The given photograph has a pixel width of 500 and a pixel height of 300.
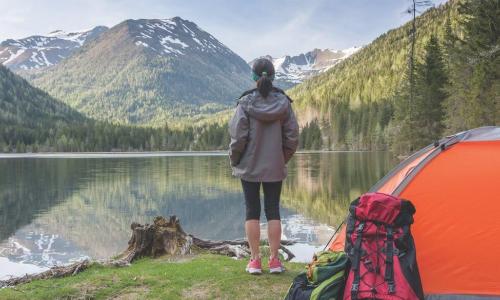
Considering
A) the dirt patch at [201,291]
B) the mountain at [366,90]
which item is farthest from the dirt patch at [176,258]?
the mountain at [366,90]

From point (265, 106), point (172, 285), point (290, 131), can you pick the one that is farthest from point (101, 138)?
point (265, 106)

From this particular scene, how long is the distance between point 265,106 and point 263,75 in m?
0.45

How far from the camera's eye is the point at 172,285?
23.1 feet

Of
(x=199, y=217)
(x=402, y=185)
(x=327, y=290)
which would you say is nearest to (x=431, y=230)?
(x=402, y=185)

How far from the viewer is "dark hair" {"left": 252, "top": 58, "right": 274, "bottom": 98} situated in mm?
6594

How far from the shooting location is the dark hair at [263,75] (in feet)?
21.6

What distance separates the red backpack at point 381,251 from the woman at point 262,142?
1901 millimetres

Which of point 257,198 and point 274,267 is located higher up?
point 257,198

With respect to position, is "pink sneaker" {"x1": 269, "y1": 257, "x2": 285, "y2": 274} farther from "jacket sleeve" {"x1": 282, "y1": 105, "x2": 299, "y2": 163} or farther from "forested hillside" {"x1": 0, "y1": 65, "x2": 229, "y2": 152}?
"forested hillside" {"x1": 0, "y1": 65, "x2": 229, "y2": 152}

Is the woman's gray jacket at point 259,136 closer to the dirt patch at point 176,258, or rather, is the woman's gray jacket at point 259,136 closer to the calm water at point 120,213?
the dirt patch at point 176,258

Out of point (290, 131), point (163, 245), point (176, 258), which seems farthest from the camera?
point (163, 245)

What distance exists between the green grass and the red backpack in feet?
5.52

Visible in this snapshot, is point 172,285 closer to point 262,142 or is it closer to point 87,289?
point 87,289

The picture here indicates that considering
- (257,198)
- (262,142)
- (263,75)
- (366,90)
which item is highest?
(366,90)
